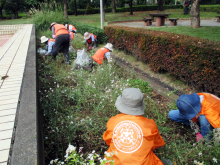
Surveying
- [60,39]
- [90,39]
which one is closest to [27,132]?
[60,39]

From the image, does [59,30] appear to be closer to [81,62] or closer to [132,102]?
[81,62]

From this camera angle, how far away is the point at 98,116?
10.1ft

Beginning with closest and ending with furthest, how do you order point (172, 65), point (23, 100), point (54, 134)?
point (23, 100) < point (54, 134) < point (172, 65)

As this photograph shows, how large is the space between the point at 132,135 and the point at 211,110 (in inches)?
53.0

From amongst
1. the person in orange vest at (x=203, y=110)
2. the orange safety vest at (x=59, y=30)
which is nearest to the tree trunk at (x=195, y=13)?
the orange safety vest at (x=59, y=30)

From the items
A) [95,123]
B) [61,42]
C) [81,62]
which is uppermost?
[61,42]

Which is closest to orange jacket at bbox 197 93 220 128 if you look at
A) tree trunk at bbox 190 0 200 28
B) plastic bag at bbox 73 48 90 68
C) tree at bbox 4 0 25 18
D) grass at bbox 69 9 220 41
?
plastic bag at bbox 73 48 90 68

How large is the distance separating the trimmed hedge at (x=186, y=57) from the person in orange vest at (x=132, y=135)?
2.10 meters

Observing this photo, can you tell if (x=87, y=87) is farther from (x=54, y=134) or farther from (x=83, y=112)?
(x=54, y=134)

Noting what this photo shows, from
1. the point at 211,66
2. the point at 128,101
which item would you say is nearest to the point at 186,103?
the point at 128,101

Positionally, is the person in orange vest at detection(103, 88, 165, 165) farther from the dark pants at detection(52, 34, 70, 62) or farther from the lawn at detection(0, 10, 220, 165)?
the dark pants at detection(52, 34, 70, 62)

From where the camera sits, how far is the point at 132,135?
1728 millimetres

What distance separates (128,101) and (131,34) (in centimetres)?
467

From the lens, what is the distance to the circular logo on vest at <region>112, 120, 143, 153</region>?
1715 millimetres
